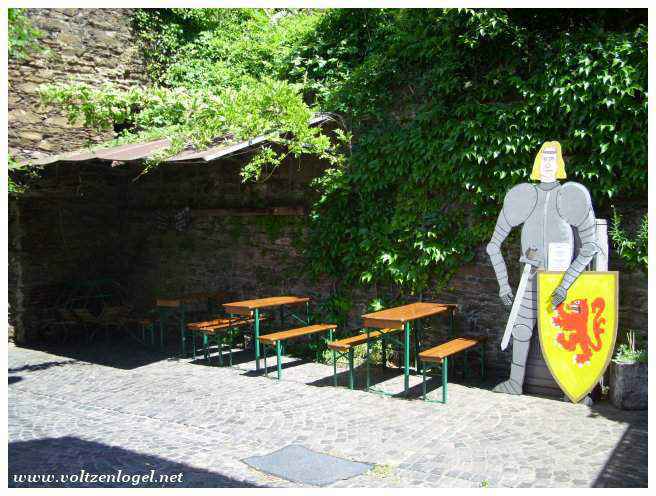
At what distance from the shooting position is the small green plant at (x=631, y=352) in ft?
20.4

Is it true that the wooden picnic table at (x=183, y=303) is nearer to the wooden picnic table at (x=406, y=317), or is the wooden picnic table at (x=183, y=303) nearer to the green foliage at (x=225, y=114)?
the green foliage at (x=225, y=114)

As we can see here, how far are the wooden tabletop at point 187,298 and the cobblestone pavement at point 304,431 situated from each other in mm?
1235

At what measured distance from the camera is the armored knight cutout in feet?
20.6

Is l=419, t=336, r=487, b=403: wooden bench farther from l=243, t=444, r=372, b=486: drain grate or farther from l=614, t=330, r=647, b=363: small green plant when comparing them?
l=243, t=444, r=372, b=486: drain grate

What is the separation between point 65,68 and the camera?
10047 millimetres

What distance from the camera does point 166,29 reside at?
11000mm

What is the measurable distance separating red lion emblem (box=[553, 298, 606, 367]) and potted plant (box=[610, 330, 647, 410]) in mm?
308

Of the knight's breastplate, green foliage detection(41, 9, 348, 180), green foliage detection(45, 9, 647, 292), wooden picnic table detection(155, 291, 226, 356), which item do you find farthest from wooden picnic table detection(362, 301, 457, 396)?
wooden picnic table detection(155, 291, 226, 356)

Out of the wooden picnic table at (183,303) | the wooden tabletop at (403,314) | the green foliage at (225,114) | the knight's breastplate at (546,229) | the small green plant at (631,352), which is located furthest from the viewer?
the wooden picnic table at (183,303)

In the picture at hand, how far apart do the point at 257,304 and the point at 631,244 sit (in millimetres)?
4127

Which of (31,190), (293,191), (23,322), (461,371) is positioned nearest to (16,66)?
(31,190)

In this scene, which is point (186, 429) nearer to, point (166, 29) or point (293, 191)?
point (293, 191)

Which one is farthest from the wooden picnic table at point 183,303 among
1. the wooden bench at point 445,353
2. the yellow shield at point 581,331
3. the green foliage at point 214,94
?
the yellow shield at point 581,331

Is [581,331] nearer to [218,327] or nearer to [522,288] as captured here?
[522,288]
